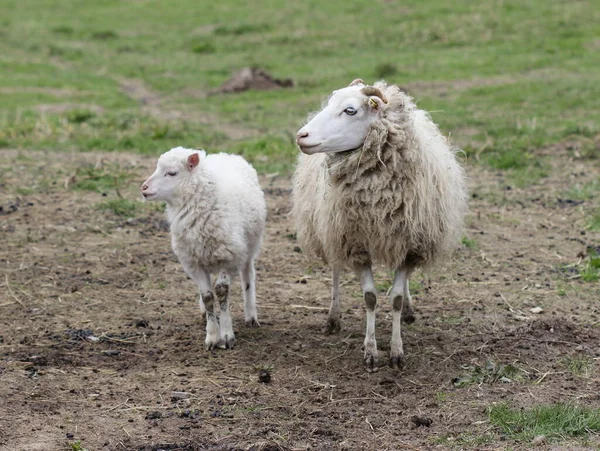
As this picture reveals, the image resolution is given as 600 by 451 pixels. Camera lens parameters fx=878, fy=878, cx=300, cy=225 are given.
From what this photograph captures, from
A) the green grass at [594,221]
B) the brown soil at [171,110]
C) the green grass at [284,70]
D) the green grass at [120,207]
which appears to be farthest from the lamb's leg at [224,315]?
the brown soil at [171,110]

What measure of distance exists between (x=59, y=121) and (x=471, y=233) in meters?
9.03

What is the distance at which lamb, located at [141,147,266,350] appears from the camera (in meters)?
6.83

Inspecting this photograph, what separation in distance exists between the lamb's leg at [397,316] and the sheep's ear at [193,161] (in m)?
1.79

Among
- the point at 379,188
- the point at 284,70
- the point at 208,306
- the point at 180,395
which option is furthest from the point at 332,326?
the point at 284,70

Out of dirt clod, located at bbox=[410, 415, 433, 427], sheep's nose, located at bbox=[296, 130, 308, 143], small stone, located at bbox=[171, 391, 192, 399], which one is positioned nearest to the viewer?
dirt clod, located at bbox=[410, 415, 433, 427]

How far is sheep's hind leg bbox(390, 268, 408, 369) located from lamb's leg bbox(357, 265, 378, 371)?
13 cm

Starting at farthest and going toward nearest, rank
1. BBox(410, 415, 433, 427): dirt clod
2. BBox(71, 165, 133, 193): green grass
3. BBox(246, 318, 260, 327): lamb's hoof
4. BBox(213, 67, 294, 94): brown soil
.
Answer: BBox(213, 67, 294, 94): brown soil
BBox(71, 165, 133, 193): green grass
BBox(246, 318, 260, 327): lamb's hoof
BBox(410, 415, 433, 427): dirt clod

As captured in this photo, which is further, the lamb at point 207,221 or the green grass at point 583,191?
the green grass at point 583,191

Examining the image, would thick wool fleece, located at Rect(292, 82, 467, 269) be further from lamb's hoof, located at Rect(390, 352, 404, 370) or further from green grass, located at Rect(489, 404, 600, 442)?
green grass, located at Rect(489, 404, 600, 442)

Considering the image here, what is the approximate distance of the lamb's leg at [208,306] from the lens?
6953 millimetres

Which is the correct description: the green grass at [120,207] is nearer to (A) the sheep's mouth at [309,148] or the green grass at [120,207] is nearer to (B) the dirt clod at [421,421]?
(A) the sheep's mouth at [309,148]

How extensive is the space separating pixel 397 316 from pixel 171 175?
6.80 feet

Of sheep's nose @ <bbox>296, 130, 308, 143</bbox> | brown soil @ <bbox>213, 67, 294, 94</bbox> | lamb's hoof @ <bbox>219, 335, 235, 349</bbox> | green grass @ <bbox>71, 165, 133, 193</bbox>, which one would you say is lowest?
lamb's hoof @ <bbox>219, 335, 235, 349</bbox>

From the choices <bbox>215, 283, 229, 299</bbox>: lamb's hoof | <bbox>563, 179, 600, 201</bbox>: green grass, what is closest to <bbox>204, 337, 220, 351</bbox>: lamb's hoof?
<bbox>215, 283, 229, 299</bbox>: lamb's hoof
